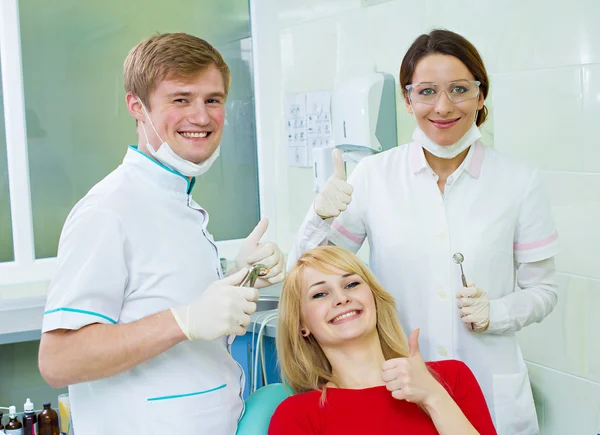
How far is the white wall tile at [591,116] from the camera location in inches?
77.5

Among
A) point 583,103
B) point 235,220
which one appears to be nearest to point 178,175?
point 583,103

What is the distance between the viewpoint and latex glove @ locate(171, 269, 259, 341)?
131cm

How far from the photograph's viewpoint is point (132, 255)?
1.37 metres

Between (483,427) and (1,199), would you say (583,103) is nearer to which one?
(483,427)

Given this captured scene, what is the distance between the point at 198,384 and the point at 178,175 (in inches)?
16.9

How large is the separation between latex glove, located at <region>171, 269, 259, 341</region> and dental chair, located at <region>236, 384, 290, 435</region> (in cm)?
26

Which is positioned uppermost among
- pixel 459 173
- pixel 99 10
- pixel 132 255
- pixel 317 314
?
pixel 99 10

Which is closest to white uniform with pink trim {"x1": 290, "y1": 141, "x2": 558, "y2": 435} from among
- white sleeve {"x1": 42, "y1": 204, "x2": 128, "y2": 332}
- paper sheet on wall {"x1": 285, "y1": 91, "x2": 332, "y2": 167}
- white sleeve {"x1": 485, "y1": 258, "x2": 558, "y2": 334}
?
white sleeve {"x1": 485, "y1": 258, "x2": 558, "y2": 334}

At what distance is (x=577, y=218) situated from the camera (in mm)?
2043

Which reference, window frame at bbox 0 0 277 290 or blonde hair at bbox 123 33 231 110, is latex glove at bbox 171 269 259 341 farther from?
window frame at bbox 0 0 277 290

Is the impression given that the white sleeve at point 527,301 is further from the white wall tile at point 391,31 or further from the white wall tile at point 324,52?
the white wall tile at point 324,52

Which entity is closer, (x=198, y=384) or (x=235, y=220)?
(x=198, y=384)

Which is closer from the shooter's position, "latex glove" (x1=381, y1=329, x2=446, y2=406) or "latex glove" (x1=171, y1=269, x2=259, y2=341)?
"latex glove" (x1=171, y1=269, x2=259, y2=341)

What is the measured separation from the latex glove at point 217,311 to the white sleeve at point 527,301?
25.7 inches
